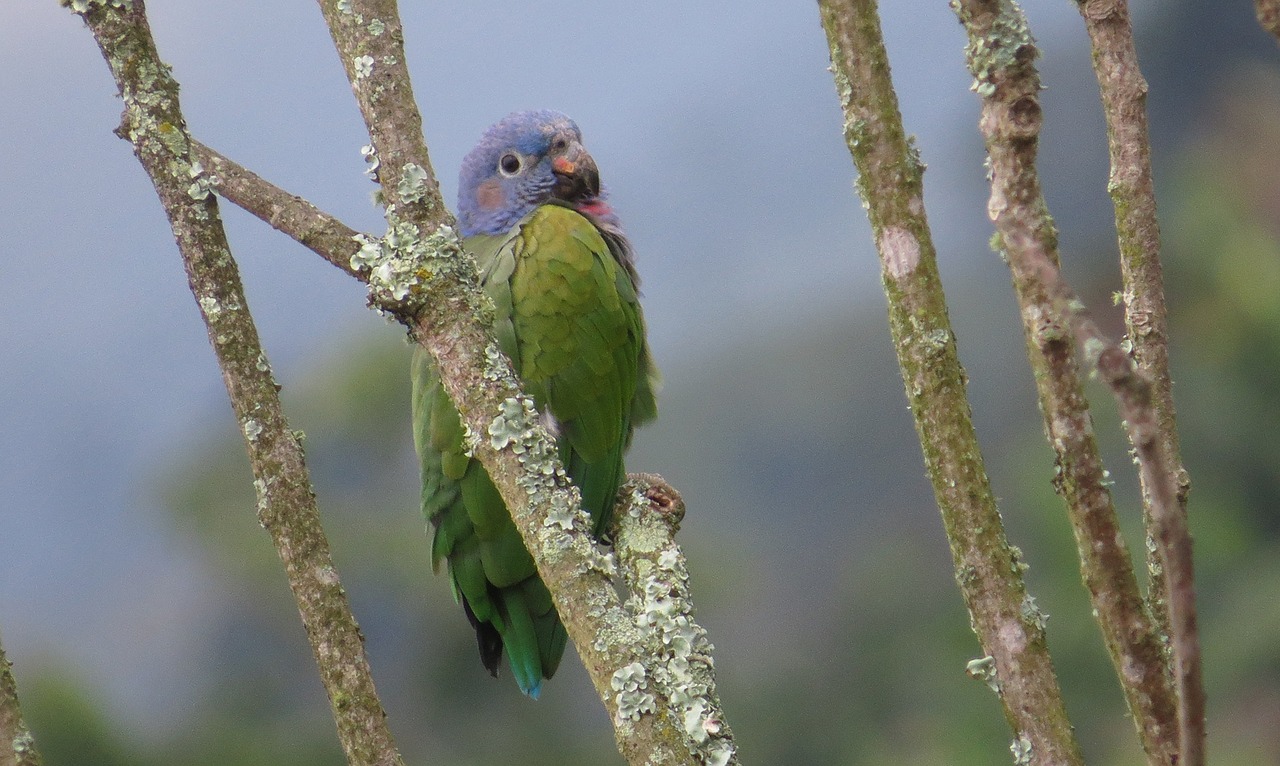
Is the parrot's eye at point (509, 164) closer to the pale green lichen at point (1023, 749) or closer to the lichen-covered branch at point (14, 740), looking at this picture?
the lichen-covered branch at point (14, 740)

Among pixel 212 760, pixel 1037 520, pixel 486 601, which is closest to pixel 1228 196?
pixel 1037 520

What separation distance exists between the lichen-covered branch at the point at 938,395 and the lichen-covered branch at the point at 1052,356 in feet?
0.23

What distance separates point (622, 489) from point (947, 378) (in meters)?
0.92

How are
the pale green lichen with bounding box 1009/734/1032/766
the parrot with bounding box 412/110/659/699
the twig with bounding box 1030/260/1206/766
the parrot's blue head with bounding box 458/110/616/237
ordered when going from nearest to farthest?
the twig with bounding box 1030/260/1206/766, the pale green lichen with bounding box 1009/734/1032/766, the parrot with bounding box 412/110/659/699, the parrot's blue head with bounding box 458/110/616/237

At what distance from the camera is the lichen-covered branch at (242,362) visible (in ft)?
4.21

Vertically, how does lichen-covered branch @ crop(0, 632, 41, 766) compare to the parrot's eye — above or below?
below

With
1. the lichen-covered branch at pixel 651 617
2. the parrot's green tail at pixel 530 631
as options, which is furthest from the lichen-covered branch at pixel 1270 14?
the parrot's green tail at pixel 530 631

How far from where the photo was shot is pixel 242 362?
132 centimetres

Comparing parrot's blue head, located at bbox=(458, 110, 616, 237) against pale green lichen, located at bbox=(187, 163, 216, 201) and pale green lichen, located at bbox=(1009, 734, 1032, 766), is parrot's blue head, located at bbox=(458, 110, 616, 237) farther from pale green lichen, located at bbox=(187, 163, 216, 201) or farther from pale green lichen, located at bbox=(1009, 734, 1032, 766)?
pale green lichen, located at bbox=(1009, 734, 1032, 766)

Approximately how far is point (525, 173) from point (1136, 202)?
154cm

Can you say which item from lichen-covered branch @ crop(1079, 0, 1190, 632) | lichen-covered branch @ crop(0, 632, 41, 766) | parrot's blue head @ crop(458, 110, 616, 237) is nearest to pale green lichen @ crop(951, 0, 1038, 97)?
lichen-covered branch @ crop(1079, 0, 1190, 632)

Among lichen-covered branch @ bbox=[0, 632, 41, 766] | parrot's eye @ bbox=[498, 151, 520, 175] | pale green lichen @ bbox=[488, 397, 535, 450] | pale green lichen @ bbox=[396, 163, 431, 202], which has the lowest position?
lichen-covered branch @ bbox=[0, 632, 41, 766]

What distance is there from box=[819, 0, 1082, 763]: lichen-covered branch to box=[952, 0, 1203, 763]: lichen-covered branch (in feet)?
0.23

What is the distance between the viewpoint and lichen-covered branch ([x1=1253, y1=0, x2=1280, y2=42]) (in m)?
0.97
